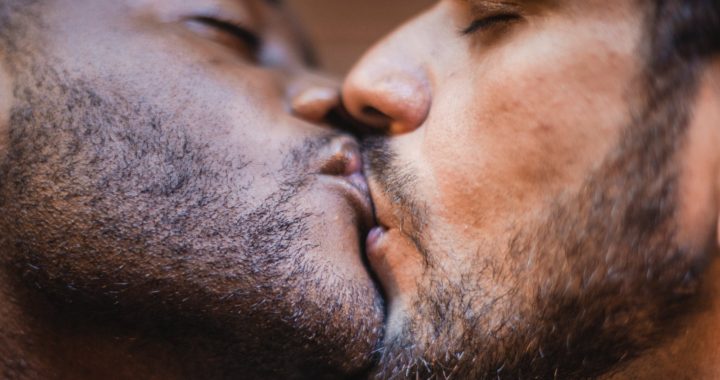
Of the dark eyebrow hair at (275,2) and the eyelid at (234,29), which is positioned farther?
the dark eyebrow hair at (275,2)

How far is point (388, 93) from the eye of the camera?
2.27 feet

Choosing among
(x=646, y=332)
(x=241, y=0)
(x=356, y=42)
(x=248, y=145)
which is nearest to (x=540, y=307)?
(x=646, y=332)

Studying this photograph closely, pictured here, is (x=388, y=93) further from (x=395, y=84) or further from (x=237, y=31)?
(x=237, y=31)

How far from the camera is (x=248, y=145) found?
697 millimetres

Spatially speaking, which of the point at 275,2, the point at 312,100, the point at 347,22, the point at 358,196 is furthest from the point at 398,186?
the point at 347,22

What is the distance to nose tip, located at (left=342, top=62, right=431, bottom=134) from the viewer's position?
0.68 metres

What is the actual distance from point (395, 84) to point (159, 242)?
284 millimetres

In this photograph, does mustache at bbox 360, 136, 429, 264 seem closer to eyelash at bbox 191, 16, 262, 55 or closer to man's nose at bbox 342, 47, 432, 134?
man's nose at bbox 342, 47, 432, 134

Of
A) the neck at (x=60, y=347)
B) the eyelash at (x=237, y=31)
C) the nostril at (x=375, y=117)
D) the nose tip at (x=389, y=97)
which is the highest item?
the eyelash at (x=237, y=31)

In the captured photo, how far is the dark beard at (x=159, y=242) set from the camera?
64 cm

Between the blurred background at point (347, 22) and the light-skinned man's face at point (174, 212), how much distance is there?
74 cm

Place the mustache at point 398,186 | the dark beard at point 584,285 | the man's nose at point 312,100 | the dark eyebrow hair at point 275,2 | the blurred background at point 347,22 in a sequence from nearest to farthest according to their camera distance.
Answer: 1. the dark beard at point 584,285
2. the mustache at point 398,186
3. the man's nose at point 312,100
4. the dark eyebrow hair at point 275,2
5. the blurred background at point 347,22

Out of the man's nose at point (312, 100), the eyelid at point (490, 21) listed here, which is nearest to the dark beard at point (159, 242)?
the man's nose at point (312, 100)

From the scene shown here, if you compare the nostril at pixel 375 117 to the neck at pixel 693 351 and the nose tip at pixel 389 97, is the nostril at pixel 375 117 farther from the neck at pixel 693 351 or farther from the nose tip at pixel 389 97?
the neck at pixel 693 351
